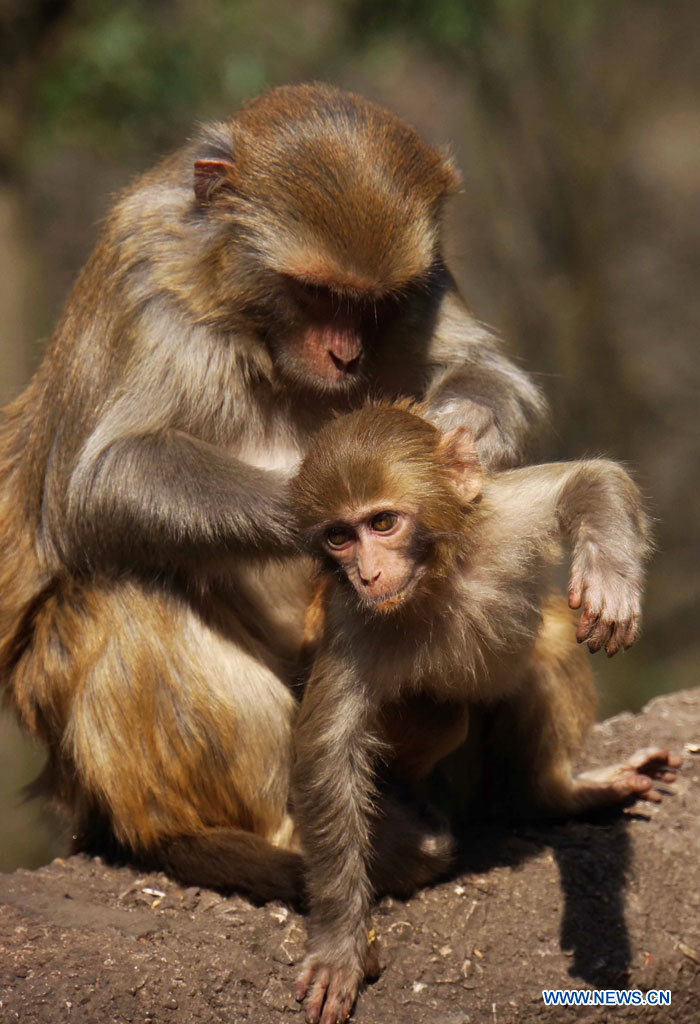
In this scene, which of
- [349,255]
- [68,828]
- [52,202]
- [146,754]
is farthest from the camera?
[52,202]

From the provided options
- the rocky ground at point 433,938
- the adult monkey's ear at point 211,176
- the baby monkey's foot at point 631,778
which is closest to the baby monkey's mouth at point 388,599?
the rocky ground at point 433,938

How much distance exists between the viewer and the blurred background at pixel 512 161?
1045 cm

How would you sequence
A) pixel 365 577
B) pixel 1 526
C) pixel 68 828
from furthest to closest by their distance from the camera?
1. pixel 68 828
2. pixel 1 526
3. pixel 365 577

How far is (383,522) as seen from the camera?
163 inches

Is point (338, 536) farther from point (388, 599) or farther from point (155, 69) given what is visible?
point (155, 69)

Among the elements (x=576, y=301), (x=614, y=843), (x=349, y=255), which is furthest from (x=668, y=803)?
(x=576, y=301)

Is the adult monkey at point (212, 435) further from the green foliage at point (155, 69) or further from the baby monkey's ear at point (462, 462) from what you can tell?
the green foliage at point (155, 69)

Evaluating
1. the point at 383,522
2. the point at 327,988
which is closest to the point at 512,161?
the point at 383,522

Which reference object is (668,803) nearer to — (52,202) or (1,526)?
(1,526)

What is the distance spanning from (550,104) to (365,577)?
32.0ft

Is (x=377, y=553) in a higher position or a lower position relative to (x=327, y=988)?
higher

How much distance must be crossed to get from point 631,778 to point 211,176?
320 cm

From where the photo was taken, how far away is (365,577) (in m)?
3.97

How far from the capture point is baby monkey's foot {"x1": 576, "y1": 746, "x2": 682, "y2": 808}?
5.49 meters
